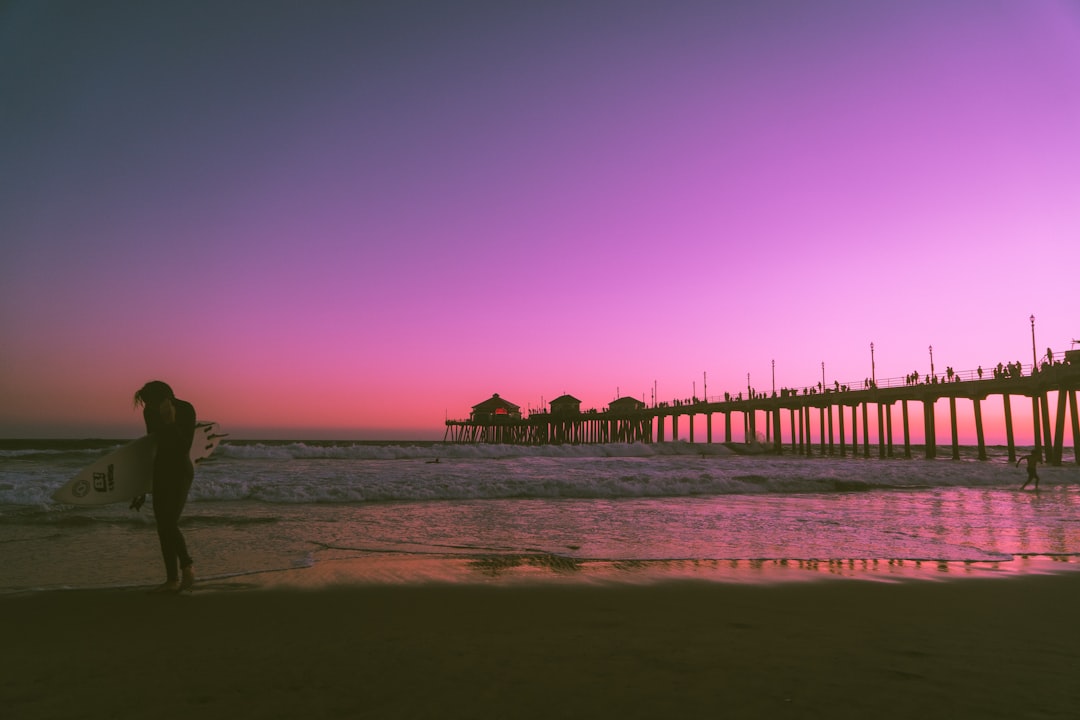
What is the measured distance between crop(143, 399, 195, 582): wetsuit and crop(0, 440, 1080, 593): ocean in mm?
619

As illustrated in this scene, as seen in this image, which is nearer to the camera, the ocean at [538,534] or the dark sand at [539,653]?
the dark sand at [539,653]

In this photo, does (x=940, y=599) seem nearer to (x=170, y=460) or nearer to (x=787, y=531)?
(x=787, y=531)

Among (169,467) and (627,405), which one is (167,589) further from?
(627,405)

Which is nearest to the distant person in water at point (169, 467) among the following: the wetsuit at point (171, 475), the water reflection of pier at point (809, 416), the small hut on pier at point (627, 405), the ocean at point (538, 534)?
the wetsuit at point (171, 475)

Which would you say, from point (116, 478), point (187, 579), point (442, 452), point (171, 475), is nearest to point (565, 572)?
point (187, 579)

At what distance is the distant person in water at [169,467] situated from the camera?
5516 mm

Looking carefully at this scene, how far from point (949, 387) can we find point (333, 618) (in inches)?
1756

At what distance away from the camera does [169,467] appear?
18.3ft

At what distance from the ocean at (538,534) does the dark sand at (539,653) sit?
3.26 feet

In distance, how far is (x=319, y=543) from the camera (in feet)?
28.2

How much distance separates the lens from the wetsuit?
5.52 metres

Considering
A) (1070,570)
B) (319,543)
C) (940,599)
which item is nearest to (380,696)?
(940,599)

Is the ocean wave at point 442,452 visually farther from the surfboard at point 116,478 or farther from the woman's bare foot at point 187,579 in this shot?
the woman's bare foot at point 187,579

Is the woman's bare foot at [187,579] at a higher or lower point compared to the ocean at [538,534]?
higher
